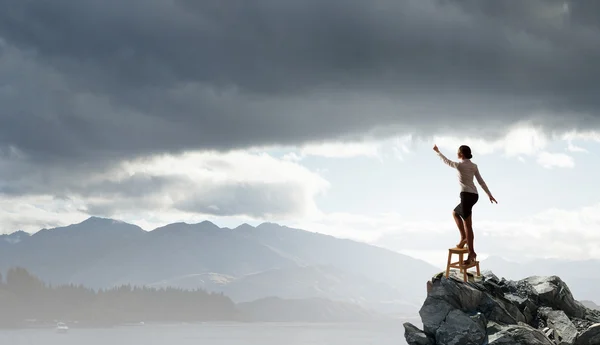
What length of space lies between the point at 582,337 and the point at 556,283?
4.59 m


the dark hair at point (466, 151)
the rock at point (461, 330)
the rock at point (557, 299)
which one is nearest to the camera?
the rock at point (461, 330)

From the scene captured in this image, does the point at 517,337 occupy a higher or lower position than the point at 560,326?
lower

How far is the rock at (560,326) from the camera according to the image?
2886 cm

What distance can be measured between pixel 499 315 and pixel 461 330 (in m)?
2.37

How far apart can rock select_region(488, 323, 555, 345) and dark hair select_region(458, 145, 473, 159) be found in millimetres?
7401

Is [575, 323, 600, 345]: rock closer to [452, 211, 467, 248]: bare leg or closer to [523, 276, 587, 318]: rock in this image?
[523, 276, 587, 318]: rock

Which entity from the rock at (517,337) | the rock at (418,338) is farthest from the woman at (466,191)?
the rock at (418,338)

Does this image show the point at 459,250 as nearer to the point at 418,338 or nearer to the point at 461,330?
the point at 461,330

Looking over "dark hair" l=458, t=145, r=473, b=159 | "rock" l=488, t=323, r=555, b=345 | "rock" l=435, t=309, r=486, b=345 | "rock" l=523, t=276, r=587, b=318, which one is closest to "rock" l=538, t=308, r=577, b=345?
"rock" l=523, t=276, r=587, b=318

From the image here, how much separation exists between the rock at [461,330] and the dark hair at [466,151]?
6.71m

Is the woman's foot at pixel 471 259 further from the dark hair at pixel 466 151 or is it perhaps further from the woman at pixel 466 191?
the dark hair at pixel 466 151

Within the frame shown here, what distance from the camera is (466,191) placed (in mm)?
27922

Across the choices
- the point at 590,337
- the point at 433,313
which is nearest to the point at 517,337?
the point at 433,313

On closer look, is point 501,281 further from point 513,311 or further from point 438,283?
point 438,283
